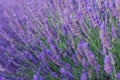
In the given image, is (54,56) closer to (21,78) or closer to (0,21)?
(21,78)

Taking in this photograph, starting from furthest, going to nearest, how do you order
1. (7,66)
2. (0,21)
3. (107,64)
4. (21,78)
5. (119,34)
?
(0,21)
(7,66)
(21,78)
(119,34)
(107,64)

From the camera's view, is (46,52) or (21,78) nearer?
(46,52)

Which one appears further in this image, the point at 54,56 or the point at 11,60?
the point at 11,60

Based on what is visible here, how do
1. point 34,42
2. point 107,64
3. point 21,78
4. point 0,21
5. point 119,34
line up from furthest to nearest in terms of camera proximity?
1. point 0,21
2. point 34,42
3. point 21,78
4. point 119,34
5. point 107,64

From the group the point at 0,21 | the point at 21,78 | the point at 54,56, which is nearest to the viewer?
the point at 54,56

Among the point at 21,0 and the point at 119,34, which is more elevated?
the point at 21,0

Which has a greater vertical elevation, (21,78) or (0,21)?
(0,21)

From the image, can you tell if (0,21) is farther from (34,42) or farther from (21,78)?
(21,78)

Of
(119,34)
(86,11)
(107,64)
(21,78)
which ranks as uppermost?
(86,11)

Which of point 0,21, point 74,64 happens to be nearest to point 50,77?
point 74,64

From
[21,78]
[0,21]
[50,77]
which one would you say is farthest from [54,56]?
[0,21]
